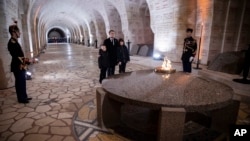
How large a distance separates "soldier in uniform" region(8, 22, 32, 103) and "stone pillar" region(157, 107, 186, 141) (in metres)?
3.62

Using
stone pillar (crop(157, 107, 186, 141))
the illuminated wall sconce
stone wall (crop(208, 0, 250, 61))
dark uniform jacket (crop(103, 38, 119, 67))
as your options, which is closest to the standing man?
dark uniform jacket (crop(103, 38, 119, 67))

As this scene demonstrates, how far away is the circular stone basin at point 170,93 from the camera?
2500mm

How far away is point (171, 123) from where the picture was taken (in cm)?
226

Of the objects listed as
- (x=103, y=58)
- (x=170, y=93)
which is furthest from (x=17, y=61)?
(x=170, y=93)

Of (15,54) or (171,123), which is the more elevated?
(15,54)

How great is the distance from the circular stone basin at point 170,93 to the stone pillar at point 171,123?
191 mm

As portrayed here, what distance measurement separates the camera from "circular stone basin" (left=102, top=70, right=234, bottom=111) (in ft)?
8.20

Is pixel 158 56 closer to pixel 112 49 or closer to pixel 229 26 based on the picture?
pixel 229 26

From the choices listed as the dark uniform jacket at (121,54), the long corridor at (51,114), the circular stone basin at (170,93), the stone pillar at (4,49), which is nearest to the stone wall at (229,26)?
the dark uniform jacket at (121,54)

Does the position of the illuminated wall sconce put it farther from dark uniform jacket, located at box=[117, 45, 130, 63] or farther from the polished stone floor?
the polished stone floor

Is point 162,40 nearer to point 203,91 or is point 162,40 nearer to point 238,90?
point 238,90

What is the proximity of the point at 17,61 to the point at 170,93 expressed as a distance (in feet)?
11.9

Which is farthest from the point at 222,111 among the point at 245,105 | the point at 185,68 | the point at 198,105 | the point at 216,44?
the point at 216,44

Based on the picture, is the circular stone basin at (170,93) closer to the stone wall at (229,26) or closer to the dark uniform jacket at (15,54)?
the dark uniform jacket at (15,54)
